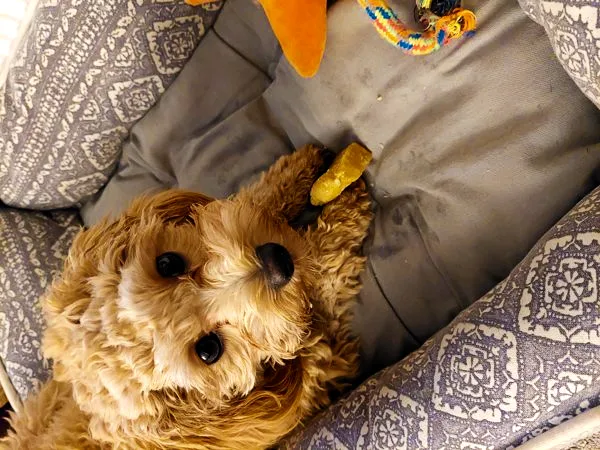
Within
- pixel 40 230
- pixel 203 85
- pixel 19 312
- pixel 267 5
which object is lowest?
pixel 19 312

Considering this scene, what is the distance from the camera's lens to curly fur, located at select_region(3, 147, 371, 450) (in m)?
1.20

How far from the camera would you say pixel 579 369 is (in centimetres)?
95

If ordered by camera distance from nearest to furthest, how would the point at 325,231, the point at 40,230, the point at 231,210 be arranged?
1. the point at 231,210
2. the point at 325,231
3. the point at 40,230

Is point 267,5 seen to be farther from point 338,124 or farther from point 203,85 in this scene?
point 203,85

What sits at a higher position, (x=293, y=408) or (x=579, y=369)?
(x=579, y=369)

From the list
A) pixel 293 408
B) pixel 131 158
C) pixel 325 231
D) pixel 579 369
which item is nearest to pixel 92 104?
pixel 131 158

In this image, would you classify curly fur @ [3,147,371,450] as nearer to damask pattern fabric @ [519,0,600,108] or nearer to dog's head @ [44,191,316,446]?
dog's head @ [44,191,316,446]

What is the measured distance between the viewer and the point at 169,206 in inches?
54.7

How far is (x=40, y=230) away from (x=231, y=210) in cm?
99

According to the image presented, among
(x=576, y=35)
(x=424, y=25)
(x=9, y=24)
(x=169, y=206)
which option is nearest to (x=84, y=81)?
(x=9, y=24)

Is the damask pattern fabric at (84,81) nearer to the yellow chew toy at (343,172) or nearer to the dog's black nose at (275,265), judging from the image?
the yellow chew toy at (343,172)

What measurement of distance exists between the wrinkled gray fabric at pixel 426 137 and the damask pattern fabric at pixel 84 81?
141 mm

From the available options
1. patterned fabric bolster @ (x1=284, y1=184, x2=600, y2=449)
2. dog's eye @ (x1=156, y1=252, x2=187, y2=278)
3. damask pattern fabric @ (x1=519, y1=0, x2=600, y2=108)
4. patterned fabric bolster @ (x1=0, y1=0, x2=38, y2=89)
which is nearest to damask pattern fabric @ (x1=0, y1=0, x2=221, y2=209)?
patterned fabric bolster @ (x1=0, y1=0, x2=38, y2=89)

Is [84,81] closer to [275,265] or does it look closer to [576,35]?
[275,265]
